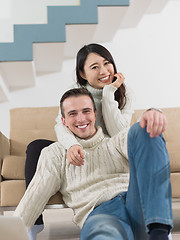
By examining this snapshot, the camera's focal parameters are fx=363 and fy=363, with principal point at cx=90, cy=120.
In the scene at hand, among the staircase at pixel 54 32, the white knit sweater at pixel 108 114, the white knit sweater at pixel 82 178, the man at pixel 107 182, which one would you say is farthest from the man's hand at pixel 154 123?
the staircase at pixel 54 32

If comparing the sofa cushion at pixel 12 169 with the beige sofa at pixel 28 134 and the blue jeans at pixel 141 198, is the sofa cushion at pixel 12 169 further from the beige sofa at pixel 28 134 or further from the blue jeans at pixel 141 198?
the blue jeans at pixel 141 198

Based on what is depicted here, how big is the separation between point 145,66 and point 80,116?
2370 mm

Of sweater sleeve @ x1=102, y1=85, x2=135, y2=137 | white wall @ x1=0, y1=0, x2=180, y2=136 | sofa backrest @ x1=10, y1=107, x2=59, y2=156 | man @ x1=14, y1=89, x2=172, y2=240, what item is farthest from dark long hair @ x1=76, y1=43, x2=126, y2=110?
white wall @ x1=0, y1=0, x2=180, y2=136

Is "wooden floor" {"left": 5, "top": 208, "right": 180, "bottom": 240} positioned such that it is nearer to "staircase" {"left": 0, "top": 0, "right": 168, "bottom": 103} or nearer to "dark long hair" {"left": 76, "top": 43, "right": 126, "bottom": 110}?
"dark long hair" {"left": 76, "top": 43, "right": 126, "bottom": 110}

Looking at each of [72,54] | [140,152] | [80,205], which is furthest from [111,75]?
[72,54]

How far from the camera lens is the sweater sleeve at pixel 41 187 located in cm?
126

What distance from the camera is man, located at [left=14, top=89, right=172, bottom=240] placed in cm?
96

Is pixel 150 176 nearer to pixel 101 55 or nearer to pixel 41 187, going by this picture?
pixel 41 187

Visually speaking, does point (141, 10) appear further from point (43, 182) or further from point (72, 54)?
point (43, 182)

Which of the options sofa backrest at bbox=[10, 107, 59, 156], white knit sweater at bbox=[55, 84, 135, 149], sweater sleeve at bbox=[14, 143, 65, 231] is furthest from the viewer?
sofa backrest at bbox=[10, 107, 59, 156]

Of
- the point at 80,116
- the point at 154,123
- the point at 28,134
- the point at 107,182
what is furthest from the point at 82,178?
the point at 28,134

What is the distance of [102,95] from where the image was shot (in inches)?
68.6

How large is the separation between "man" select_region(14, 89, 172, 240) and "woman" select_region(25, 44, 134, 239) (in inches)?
5.2

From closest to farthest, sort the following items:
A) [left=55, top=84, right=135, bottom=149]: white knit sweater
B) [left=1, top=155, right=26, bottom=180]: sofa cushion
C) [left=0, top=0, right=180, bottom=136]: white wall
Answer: [left=55, top=84, right=135, bottom=149]: white knit sweater → [left=1, top=155, right=26, bottom=180]: sofa cushion → [left=0, top=0, right=180, bottom=136]: white wall
